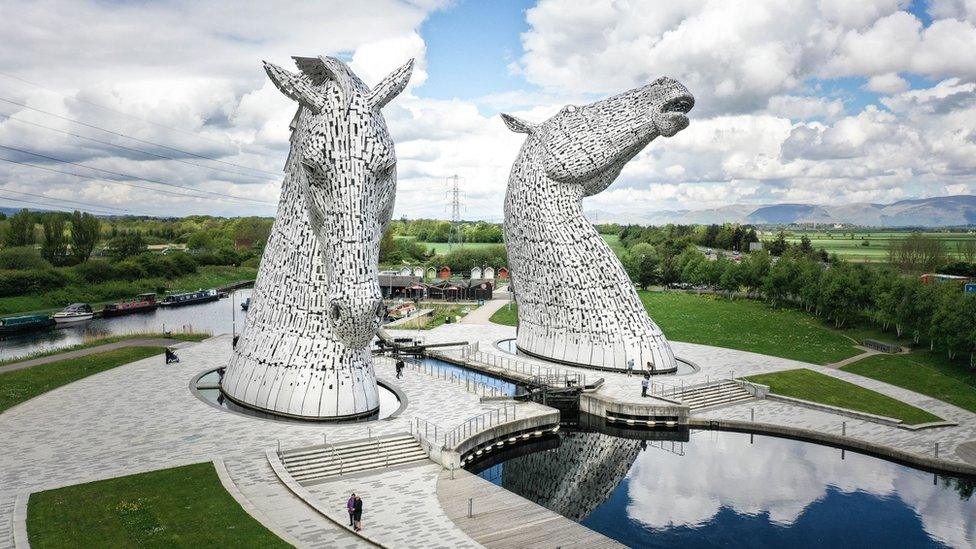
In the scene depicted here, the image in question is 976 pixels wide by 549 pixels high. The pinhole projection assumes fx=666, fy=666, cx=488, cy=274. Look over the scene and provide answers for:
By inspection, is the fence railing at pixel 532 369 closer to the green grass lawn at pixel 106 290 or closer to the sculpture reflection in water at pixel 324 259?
the sculpture reflection in water at pixel 324 259

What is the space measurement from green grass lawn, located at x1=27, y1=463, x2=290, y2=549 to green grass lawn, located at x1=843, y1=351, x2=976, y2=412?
26841 mm

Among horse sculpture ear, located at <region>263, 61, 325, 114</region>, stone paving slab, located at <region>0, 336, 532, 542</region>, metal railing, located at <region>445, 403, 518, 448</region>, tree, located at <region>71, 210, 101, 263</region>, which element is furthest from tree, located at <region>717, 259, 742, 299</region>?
tree, located at <region>71, 210, 101, 263</region>

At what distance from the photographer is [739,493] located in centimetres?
1923

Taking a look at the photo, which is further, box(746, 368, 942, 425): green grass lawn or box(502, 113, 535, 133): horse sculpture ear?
box(502, 113, 535, 133): horse sculpture ear

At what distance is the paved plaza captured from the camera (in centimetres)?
1499

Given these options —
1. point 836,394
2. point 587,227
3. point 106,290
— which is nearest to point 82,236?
point 106,290

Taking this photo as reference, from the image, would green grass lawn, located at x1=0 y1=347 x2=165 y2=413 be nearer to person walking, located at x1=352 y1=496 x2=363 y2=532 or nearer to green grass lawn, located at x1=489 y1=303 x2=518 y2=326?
person walking, located at x1=352 y1=496 x2=363 y2=532

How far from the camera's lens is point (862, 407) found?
25734 millimetres

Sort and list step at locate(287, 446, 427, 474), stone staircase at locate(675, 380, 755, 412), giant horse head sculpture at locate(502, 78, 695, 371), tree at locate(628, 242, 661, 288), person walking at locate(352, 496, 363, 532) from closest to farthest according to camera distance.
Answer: person walking at locate(352, 496, 363, 532)
step at locate(287, 446, 427, 474)
stone staircase at locate(675, 380, 755, 412)
giant horse head sculpture at locate(502, 78, 695, 371)
tree at locate(628, 242, 661, 288)

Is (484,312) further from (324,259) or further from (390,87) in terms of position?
(390,87)

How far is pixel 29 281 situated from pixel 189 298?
14.6 metres

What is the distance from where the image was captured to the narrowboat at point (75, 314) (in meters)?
56.6

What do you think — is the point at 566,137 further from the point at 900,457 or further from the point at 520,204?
the point at 900,457

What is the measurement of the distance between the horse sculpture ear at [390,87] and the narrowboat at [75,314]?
49.4 metres
